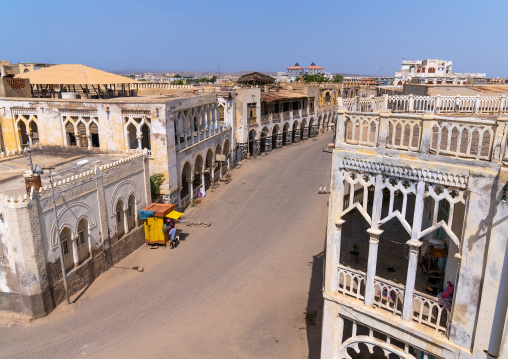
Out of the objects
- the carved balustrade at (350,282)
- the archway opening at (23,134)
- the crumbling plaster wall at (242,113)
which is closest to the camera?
the carved balustrade at (350,282)

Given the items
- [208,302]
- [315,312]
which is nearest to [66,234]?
[208,302]

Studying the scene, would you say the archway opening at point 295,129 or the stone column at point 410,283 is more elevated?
the stone column at point 410,283

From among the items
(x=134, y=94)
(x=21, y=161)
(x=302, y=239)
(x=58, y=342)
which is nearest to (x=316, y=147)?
(x=134, y=94)

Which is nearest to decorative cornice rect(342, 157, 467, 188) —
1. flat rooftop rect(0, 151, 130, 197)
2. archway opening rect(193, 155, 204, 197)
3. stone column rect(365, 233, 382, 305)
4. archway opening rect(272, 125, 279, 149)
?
stone column rect(365, 233, 382, 305)

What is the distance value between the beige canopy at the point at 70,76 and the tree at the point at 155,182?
789 centimetres

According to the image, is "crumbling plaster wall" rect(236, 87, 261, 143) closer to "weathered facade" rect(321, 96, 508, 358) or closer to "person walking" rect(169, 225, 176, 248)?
"person walking" rect(169, 225, 176, 248)

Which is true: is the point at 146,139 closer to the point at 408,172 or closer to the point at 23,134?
the point at 23,134

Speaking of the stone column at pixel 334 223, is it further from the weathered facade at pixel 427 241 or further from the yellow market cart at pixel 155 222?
the yellow market cart at pixel 155 222

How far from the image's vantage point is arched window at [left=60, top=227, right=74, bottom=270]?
14.3 meters

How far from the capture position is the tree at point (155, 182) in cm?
2102

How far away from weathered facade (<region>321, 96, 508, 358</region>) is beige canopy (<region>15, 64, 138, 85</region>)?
20708 mm

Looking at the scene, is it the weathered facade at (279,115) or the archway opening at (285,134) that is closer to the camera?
the weathered facade at (279,115)

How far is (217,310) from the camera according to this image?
14180mm

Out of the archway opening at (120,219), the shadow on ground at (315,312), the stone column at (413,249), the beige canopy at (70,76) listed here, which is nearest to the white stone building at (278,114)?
the beige canopy at (70,76)
